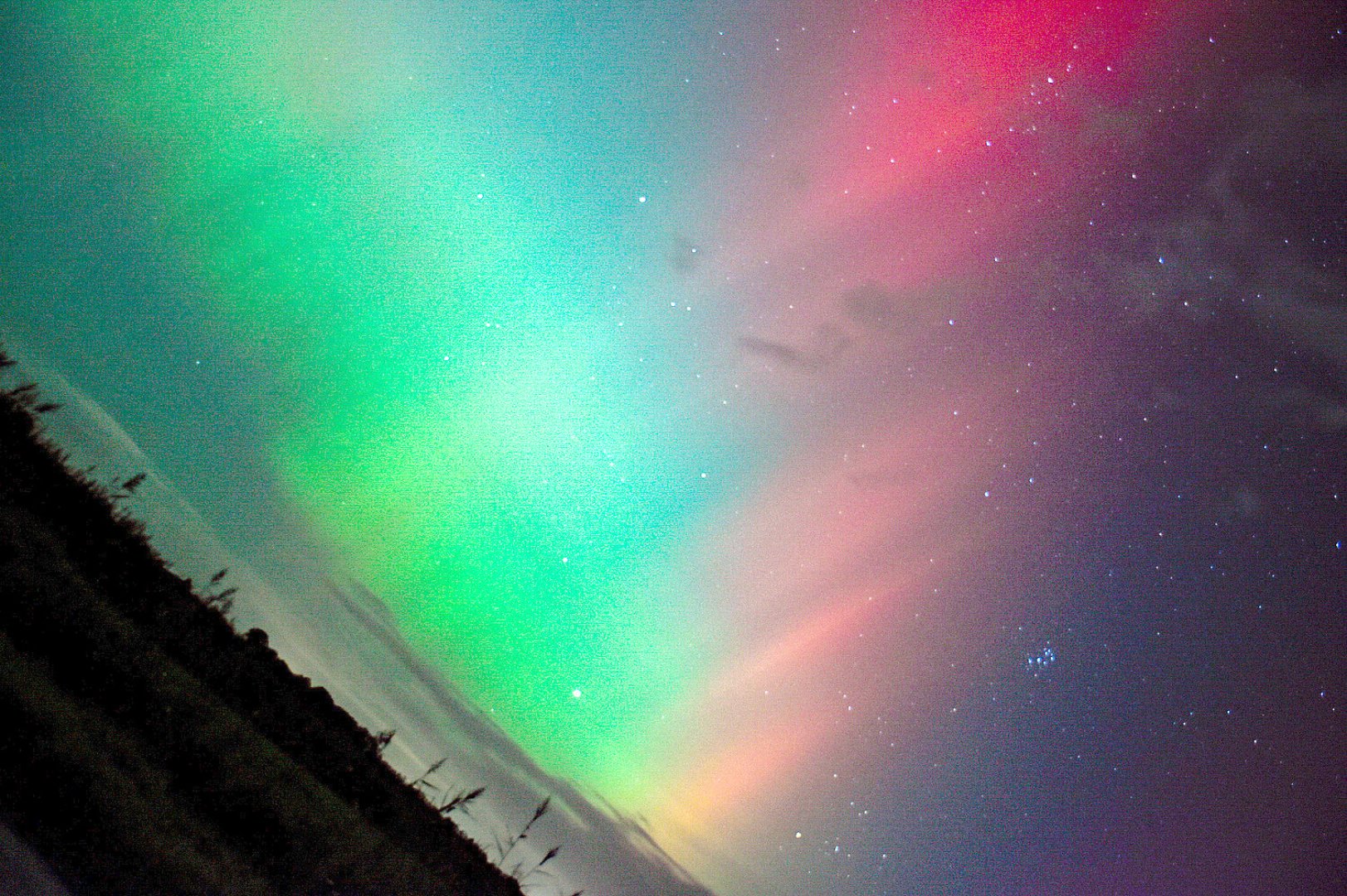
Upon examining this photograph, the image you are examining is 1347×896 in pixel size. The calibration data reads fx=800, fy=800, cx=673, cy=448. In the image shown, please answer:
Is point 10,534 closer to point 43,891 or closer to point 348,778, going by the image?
point 43,891

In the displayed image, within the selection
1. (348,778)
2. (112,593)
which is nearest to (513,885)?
(348,778)

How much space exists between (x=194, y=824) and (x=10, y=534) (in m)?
4.45

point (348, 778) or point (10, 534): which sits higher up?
point (10, 534)

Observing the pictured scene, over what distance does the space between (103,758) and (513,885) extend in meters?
14.7

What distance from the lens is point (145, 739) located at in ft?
27.6

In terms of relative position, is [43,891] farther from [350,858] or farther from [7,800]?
[350,858]

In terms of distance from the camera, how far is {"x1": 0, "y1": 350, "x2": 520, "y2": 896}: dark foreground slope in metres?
6.31

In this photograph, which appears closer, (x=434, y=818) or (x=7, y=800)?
(x=7, y=800)

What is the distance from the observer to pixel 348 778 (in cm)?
1524

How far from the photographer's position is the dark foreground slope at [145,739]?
6.31 meters

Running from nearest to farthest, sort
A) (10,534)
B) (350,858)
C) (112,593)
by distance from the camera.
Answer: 1. (10,534)
2. (350,858)
3. (112,593)

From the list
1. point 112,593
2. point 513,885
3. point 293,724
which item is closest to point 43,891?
point 112,593

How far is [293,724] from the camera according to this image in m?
14.7

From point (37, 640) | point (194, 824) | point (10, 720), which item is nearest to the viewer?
point (10, 720)
